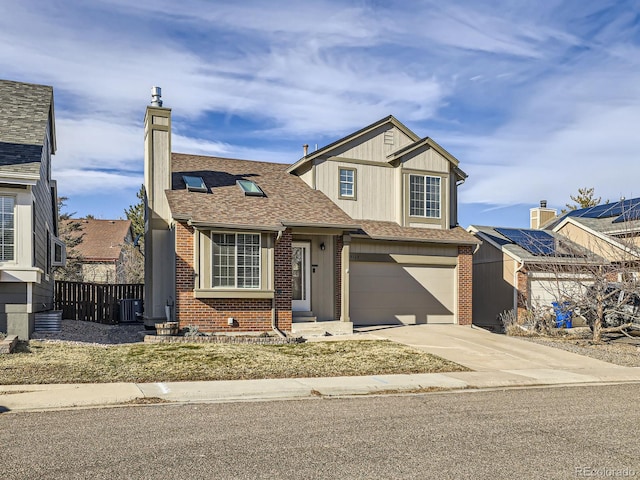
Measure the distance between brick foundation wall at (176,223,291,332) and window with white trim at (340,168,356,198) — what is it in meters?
3.69

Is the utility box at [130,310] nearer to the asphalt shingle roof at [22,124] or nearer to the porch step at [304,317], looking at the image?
the porch step at [304,317]

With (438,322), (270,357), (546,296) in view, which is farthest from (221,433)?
(546,296)

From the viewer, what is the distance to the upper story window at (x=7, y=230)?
12953mm

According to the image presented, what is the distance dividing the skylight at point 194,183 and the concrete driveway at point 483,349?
6.44 meters

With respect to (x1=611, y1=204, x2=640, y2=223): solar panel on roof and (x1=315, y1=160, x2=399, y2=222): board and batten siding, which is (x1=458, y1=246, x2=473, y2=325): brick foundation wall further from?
(x1=611, y1=204, x2=640, y2=223): solar panel on roof

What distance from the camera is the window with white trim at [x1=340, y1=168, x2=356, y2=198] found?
19881mm

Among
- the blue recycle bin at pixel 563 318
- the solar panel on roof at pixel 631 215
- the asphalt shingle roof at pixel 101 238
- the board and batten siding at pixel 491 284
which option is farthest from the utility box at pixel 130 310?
the solar panel on roof at pixel 631 215

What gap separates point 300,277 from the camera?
18.1 meters

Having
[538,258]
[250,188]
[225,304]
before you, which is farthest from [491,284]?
[225,304]

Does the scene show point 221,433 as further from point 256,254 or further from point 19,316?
point 256,254

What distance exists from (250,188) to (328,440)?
1261 centimetres

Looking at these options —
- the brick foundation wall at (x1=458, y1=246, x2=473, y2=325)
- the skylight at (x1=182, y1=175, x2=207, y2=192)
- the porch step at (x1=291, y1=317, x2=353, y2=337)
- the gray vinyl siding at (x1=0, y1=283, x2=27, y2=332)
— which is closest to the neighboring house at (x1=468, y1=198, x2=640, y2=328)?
the brick foundation wall at (x1=458, y1=246, x2=473, y2=325)

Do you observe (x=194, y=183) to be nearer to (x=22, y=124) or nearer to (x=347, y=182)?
(x=22, y=124)

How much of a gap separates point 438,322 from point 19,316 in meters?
12.7
